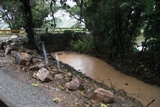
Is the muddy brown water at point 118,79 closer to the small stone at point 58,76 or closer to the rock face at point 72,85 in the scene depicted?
the rock face at point 72,85

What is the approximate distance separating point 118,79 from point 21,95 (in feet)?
16.8

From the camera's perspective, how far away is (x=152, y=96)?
5477 mm

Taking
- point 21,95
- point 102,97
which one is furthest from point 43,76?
point 102,97

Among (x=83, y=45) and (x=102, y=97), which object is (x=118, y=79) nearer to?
(x=102, y=97)

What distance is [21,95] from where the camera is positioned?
2496 mm

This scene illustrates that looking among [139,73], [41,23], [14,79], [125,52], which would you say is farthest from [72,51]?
[14,79]

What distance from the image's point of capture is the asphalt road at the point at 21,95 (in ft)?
7.52

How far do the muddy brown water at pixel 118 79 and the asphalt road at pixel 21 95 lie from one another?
142 inches

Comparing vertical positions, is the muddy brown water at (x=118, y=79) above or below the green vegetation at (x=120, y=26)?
below

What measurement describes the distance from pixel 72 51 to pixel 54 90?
907 centimetres

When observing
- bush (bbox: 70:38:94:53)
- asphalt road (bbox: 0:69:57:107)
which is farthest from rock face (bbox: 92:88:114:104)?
bush (bbox: 70:38:94:53)

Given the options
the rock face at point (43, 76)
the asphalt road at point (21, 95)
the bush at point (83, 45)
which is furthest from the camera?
the bush at point (83, 45)

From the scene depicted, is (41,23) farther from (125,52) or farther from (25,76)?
(25,76)

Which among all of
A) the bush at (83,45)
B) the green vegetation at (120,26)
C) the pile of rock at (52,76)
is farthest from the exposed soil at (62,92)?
the bush at (83,45)
